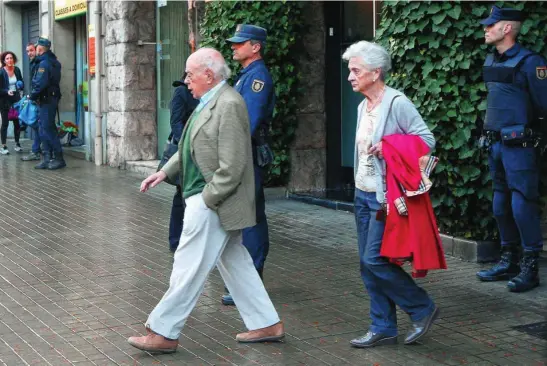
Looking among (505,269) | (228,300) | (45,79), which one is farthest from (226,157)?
(45,79)

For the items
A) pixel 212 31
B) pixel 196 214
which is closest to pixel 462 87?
pixel 196 214

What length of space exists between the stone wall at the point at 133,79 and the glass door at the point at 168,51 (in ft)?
0.33

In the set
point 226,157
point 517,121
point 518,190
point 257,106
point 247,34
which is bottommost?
point 518,190

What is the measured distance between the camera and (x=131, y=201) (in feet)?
41.0

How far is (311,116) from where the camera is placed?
40.8 ft

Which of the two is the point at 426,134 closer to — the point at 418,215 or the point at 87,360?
the point at 418,215

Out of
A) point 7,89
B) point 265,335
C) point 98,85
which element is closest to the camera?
point 265,335

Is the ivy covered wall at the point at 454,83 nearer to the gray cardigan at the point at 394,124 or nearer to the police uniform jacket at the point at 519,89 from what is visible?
the police uniform jacket at the point at 519,89

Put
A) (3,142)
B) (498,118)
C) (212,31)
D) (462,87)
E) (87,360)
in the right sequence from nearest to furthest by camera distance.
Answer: (87,360)
(498,118)
(462,87)
(212,31)
(3,142)

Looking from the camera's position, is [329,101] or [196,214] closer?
[196,214]

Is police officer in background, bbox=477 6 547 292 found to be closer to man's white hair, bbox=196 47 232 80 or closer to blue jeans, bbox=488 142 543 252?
blue jeans, bbox=488 142 543 252

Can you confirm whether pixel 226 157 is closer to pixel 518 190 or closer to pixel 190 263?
pixel 190 263

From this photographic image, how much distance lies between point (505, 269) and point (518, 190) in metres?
0.70

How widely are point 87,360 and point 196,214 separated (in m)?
1.01
